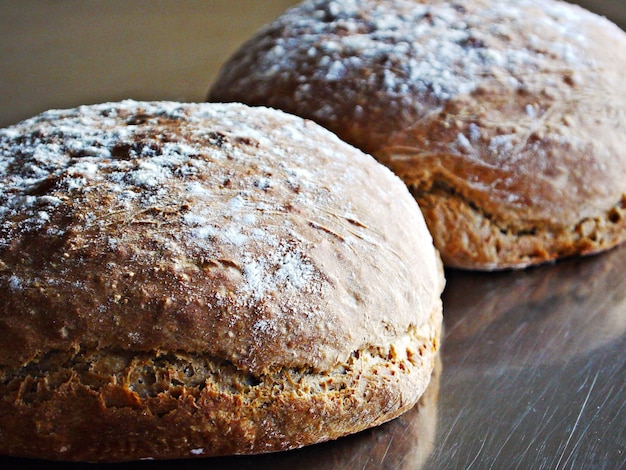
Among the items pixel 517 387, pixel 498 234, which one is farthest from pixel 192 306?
pixel 498 234

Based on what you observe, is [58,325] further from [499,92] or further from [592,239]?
[592,239]

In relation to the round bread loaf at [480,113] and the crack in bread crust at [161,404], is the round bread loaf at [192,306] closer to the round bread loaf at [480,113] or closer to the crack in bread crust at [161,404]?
the crack in bread crust at [161,404]

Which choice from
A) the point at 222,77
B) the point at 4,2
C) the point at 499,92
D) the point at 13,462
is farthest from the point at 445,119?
the point at 4,2

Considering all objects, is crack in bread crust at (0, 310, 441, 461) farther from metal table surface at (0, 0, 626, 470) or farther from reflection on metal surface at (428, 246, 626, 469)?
reflection on metal surface at (428, 246, 626, 469)

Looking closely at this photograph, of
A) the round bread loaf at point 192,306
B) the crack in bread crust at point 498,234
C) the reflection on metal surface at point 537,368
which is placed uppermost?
the round bread loaf at point 192,306

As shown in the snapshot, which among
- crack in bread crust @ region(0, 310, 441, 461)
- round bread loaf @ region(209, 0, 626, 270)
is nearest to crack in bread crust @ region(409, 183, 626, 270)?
round bread loaf @ region(209, 0, 626, 270)

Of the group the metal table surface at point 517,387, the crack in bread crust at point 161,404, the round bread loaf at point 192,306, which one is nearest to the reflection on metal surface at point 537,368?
the metal table surface at point 517,387
